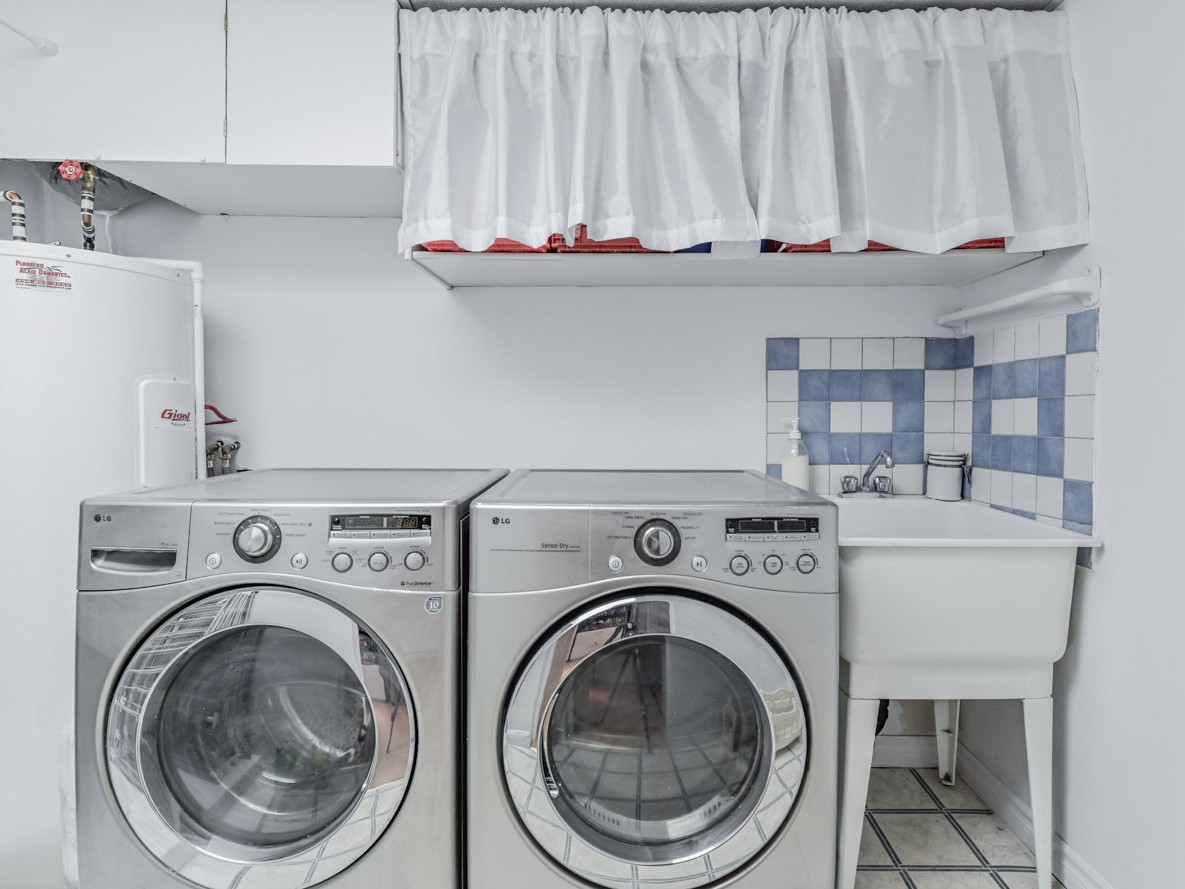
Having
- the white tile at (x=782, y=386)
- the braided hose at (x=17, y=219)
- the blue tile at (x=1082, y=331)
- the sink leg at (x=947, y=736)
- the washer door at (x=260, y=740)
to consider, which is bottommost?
the sink leg at (x=947, y=736)

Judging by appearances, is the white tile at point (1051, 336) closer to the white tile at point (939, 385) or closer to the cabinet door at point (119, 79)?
the white tile at point (939, 385)

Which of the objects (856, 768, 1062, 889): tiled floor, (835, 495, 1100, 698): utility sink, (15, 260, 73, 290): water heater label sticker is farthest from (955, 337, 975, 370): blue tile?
(15, 260, 73, 290): water heater label sticker

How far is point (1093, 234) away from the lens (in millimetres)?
1635

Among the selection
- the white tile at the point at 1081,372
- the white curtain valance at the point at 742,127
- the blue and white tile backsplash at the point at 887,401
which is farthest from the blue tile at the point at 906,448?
the white curtain valance at the point at 742,127

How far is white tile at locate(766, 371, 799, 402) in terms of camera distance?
2.21 metres

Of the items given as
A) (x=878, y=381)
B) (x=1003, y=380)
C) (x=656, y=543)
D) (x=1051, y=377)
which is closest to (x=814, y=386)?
(x=878, y=381)

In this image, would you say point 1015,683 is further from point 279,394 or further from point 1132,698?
point 279,394

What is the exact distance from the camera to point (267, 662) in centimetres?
141

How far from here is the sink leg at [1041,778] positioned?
5.16ft

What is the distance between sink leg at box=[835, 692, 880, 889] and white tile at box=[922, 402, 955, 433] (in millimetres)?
1007

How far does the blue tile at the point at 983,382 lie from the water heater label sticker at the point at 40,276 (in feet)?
8.24

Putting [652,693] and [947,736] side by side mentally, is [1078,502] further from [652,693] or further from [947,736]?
[652,693]

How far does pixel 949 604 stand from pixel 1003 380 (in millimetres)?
787

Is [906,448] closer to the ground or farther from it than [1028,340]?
closer to the ground
